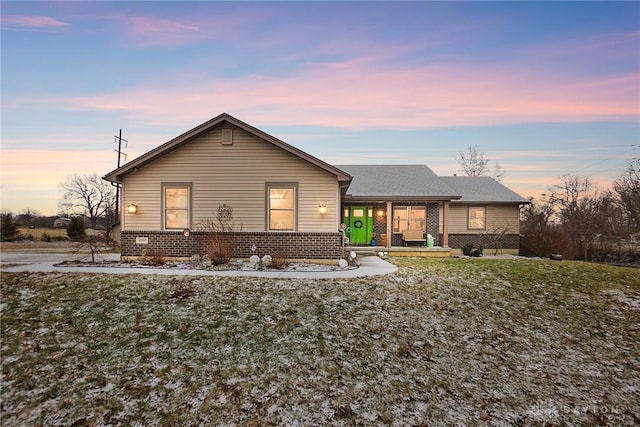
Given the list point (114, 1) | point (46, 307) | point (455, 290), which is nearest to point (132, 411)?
point (46, 307)

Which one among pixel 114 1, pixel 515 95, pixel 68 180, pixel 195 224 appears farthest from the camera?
pixel 68 180

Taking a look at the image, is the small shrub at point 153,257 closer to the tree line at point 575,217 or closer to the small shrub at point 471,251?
the small shrub at point 471,251

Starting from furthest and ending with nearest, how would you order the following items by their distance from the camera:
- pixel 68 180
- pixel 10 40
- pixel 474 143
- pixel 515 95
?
pixel 68 180 → pixel 474 143 → pixel 515 95 → pixel 10 40

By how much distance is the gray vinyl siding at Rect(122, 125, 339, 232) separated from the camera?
11.4m

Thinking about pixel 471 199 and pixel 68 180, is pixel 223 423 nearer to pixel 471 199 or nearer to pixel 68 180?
pixel 471 199

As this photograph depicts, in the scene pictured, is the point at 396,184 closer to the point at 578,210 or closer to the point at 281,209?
the point at 281,209

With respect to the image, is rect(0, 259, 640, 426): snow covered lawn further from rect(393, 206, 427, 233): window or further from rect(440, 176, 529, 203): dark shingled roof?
rect(440, 176, 529, 203): dark shingled roof

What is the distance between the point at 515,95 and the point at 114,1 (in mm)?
16644

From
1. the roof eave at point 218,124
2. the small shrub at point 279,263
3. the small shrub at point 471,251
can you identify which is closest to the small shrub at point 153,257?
the roof eave at point 218,124

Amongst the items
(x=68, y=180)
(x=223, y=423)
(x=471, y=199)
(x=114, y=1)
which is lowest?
(x=223, y=423)

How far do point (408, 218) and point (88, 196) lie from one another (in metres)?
36.9

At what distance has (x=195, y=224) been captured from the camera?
11.7m

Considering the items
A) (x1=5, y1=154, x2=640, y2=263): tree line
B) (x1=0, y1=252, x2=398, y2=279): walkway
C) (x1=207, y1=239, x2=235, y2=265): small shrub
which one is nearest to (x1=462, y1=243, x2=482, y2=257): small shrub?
(x1=5, y1=154, x2=640, y2=263): tree line

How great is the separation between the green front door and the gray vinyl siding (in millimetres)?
6318
